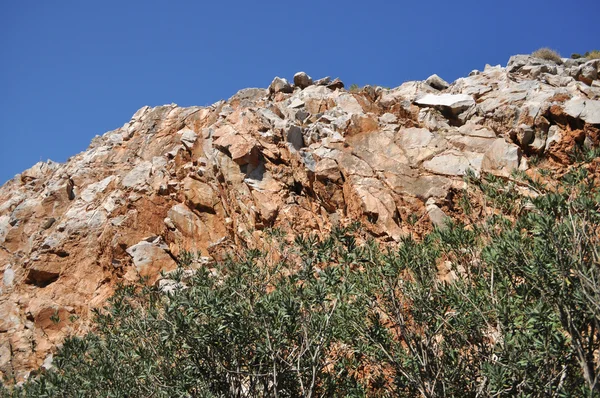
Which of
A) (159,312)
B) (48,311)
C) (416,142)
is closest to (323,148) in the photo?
(416,142)

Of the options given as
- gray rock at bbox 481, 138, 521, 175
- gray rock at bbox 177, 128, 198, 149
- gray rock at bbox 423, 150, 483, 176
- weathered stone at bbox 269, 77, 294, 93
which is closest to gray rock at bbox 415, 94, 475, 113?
gray rock at bbox 423, 150, 483, 176

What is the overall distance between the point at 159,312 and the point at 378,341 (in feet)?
19.3

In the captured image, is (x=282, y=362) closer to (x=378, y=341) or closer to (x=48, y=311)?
(x=378, y=341)

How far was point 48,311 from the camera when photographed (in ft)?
76.1

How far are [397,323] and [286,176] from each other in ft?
37.1

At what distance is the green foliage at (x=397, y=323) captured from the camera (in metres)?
9.98

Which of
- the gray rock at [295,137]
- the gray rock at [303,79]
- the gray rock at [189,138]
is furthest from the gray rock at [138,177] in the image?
the gray rock at [303,79]

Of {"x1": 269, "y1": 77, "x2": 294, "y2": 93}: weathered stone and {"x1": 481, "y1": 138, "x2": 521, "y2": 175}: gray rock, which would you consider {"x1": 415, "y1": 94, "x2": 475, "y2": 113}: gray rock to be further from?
{"x1": 269, "y1": 77, "x2": 294, "y2": 93}: weathered stone

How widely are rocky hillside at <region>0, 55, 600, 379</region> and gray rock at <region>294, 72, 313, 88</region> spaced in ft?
5.67

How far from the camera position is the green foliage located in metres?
9.98

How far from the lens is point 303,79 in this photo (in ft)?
98.9

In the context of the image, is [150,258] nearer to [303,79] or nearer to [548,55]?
[303,79]

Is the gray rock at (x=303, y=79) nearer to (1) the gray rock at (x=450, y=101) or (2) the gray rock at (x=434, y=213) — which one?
(1) the gray rock at (x=450, y=101)

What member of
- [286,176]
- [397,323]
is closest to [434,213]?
[286,176]
